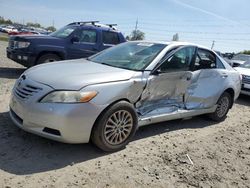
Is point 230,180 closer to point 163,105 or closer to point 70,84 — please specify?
point 163,105

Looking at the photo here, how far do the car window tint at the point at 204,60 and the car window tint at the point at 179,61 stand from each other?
0.64 feet

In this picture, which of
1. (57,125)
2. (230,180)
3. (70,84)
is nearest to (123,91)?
(70,84)

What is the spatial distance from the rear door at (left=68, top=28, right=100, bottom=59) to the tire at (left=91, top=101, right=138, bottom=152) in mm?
6164

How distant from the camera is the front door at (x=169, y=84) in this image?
4863 millimetres

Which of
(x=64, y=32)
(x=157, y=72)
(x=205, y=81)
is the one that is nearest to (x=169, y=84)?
(x=157, y=72)

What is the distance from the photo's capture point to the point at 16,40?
386 inches

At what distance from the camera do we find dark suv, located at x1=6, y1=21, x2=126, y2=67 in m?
9.59

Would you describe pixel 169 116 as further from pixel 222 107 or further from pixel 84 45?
pixel 84 45

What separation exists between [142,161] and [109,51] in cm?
230

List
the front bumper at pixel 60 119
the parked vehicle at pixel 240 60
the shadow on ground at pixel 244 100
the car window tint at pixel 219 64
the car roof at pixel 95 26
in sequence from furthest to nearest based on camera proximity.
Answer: the parked vehicle at pixel 240 60, the car roof at pixel 95 26, the shadow on ground at pixel 244 100, the car window tint at pixel 219 64, the front bumper at pixel 60 119

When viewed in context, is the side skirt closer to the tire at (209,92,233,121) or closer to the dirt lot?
the tire at (209,92,233,121)

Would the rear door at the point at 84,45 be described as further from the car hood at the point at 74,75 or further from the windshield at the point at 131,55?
→ the car hood at the point at 74,75

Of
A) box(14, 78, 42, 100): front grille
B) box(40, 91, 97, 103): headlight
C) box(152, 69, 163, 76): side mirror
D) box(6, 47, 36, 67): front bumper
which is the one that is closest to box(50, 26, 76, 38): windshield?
box(6, 47, 36, 67): front bumper

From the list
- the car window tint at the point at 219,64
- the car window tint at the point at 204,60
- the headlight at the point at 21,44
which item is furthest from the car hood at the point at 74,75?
the headlight at the point at 21,44
